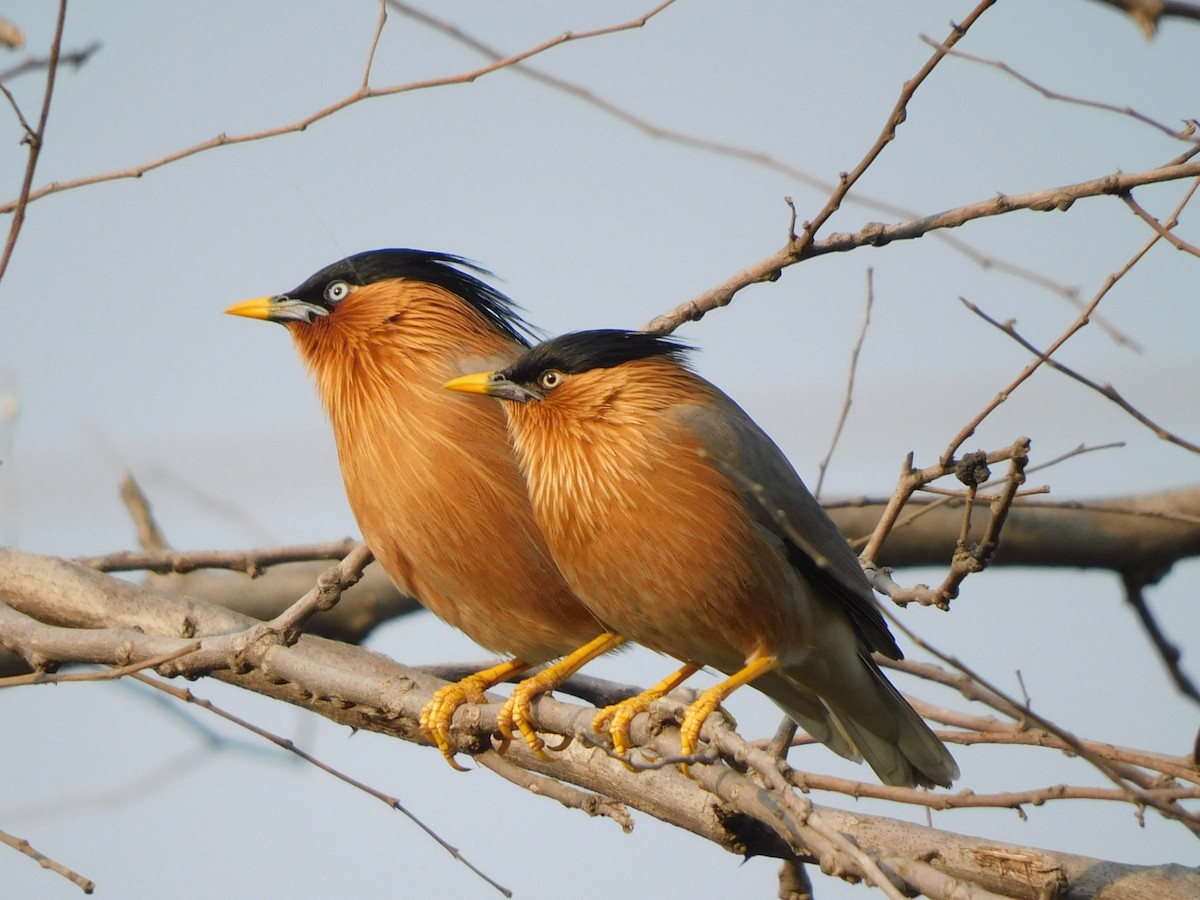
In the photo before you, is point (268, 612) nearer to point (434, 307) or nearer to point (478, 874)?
point (434, 307)

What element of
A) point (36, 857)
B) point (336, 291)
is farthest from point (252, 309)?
point (36, 857)

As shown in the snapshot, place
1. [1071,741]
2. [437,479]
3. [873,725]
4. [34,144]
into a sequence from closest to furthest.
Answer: [1071,741] < [34,144] < [437,479] < [873,725]

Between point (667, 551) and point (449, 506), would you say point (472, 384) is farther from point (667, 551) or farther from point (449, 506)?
point (667, 551)

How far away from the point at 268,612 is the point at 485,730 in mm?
2629

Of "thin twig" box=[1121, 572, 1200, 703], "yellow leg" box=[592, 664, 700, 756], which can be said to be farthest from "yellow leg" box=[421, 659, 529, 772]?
"thin twig" box=[1121, 572, 1200, 703]

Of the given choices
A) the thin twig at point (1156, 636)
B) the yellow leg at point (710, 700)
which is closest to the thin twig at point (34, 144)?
the yellow leg at point (710, 700)

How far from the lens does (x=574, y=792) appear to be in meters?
3.70

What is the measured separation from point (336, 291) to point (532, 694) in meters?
1.85

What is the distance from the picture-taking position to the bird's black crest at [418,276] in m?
5.06

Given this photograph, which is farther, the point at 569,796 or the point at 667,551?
the point at 667,551

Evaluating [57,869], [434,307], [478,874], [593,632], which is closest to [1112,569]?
[593,632]

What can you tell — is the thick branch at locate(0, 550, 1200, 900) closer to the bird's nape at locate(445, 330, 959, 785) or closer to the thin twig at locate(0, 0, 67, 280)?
the bird's nape at locate(445, 330, 959, 785)

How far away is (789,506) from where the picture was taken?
Result: 4.22m

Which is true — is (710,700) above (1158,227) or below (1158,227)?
below
